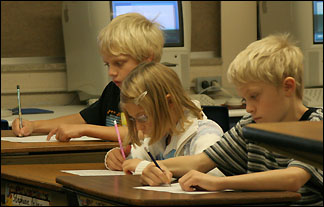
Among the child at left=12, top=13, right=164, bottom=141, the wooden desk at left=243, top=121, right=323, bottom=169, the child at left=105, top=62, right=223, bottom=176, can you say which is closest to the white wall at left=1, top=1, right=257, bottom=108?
the child at left=12, top=13, right=164, bottom=141

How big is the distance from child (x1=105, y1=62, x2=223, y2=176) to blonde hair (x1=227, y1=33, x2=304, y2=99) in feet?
0.64

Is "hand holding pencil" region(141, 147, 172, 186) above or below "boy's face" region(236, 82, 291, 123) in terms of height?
below

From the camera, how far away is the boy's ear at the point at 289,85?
1.45 meters

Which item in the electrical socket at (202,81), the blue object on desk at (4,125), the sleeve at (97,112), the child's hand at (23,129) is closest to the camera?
the child's hand at (23,129)

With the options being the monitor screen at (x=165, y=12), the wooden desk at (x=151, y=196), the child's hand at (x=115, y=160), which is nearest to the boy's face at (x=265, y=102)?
the wooden desk at (x=151, y=196)

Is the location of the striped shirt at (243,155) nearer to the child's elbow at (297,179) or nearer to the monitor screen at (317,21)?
the child's elbow at (297,179)

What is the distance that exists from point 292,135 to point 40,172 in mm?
957

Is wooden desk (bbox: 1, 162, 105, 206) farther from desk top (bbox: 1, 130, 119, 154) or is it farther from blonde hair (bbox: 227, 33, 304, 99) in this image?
blonde hair (bbox: 227, 33, 304, 99)

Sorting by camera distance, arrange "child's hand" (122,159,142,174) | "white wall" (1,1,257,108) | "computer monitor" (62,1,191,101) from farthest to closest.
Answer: "white wall" (1,1,257,108)
"computer monitor" (62,1,191,101)
"child's hand" (122,159,142,174)

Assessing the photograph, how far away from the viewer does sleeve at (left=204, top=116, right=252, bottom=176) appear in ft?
5.10

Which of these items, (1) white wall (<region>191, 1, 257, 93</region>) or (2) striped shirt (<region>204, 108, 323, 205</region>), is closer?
(2) striped shirt (<region>204, 108, 323, 205</region>)

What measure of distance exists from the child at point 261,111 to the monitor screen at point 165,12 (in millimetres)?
1628

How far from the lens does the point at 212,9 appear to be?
3857 mm

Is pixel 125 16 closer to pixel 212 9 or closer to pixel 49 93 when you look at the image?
pixel 49 93
